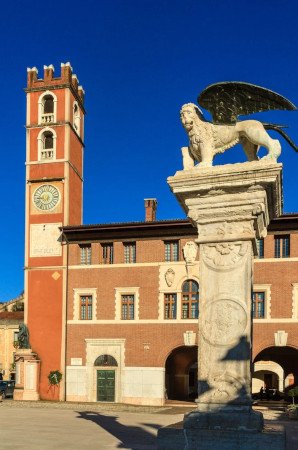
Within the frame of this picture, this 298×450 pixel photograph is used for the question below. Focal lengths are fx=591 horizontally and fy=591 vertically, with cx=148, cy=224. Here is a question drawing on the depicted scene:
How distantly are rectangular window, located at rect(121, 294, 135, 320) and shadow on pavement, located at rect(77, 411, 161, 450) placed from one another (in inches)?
307

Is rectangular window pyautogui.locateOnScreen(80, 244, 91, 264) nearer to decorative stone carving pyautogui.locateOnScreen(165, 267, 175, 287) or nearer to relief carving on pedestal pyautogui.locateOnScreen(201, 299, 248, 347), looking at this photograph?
decorative stone carving pyautogui.locateOnScreen(165, 267, 175, 287)

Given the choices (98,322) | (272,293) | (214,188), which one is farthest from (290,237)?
(214,188)

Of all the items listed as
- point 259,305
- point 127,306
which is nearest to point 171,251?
point 127,306

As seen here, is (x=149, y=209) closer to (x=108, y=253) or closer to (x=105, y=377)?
(x=108, y=253)

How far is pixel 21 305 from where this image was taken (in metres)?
71.0

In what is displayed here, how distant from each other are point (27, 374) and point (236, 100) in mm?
29174

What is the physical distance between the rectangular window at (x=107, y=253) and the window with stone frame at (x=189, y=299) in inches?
196

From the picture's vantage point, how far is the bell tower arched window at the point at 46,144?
38.8 m

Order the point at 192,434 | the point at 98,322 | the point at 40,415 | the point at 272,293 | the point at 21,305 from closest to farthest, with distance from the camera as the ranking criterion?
the point at 192,434, the point at 40,415, the point at 272,293, the point at 98,322, the point at 21,305

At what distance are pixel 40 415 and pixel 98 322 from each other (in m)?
9.07

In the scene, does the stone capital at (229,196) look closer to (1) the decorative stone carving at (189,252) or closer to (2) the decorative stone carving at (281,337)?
(2) the decorative stone carving at (281,337)

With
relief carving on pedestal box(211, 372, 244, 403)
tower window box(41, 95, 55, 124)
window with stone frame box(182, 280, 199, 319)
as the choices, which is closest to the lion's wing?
relief carving on pedestal box(211, 372, 244, 403)

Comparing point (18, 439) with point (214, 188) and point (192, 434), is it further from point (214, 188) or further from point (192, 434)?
point (214, 188)

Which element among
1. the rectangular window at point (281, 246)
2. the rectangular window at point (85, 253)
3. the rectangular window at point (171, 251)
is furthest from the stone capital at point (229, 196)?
the rectangular window at point (85, 253)
